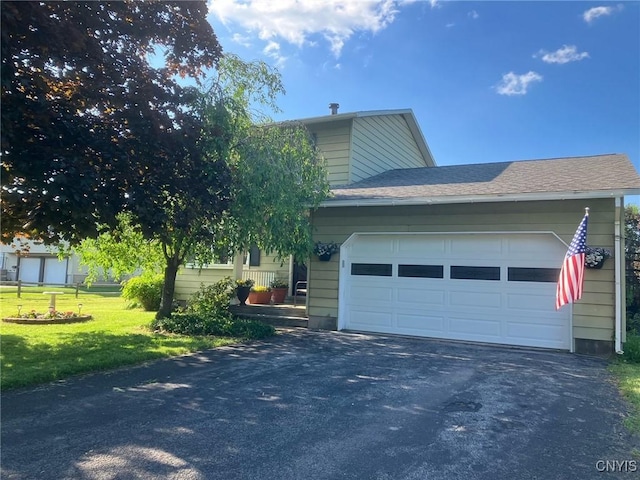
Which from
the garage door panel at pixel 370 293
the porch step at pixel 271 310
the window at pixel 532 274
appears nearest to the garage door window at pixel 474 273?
the window at pixel 532 274

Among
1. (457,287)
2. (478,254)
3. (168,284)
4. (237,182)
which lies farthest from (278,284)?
(237,182)

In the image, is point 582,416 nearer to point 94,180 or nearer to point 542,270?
point 542,270

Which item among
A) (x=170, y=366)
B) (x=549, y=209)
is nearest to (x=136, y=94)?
(x=170, y=366)

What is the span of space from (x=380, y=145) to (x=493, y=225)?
637 centimetres

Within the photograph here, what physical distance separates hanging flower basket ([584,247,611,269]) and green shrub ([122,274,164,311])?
12.2m

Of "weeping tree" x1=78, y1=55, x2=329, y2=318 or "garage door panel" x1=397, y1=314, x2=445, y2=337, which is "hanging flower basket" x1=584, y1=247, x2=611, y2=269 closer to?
"garage door panel" x1=397, y1=314, x2=445, y2=337

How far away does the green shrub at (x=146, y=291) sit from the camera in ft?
47.7

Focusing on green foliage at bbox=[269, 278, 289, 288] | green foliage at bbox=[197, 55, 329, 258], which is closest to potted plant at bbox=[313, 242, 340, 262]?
green foliage at bbox=[197, 55, 329, 258]

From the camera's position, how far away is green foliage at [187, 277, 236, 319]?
12.0 meters

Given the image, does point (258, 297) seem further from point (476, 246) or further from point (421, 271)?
point (476, 246)

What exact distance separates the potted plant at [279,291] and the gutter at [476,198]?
4331 mm

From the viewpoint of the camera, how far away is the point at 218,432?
4.16 meters

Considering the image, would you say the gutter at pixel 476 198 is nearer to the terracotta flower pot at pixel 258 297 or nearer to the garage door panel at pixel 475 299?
the garage door panel at pixel 475 299

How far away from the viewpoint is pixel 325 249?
10898 millimetres
